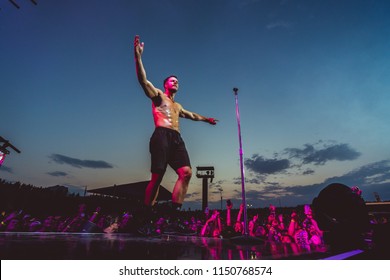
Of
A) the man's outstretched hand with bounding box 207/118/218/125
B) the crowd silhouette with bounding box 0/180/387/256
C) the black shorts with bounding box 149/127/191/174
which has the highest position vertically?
the man's outstretched hand with bounding box 207/118/218/125

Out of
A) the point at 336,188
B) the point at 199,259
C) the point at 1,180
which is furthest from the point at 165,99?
the point at 1,180

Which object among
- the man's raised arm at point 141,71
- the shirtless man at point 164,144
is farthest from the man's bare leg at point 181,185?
the man's raised arm at point 141,71

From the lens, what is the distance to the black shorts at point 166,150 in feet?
9.65

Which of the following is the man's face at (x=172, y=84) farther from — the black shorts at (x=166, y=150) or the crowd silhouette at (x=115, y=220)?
the crowd silhouette at (x=115, y=220)

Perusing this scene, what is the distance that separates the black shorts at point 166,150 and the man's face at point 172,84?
2.68 ft

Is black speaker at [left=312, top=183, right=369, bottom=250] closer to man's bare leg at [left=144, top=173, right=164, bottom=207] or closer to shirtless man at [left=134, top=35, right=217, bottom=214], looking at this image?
shirtless man at [left=134, top=35, right=217, bottom=214]

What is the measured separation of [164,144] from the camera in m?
3.02

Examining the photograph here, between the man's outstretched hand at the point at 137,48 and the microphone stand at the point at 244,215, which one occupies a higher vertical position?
the man's outstretched hand at the point at 137,48

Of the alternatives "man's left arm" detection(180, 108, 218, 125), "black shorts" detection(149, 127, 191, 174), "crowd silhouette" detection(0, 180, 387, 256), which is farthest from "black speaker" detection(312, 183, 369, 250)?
"man's left arm" detection(180, 108, 218, 125)

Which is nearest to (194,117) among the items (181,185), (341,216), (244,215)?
(181,185)

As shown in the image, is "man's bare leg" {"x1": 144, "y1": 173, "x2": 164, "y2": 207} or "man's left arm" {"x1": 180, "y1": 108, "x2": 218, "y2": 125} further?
"man's left arm" {"x1": 180, "y1": 108, "x2": 218, "y2": 125}

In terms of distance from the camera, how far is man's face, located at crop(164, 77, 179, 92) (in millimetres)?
3656
